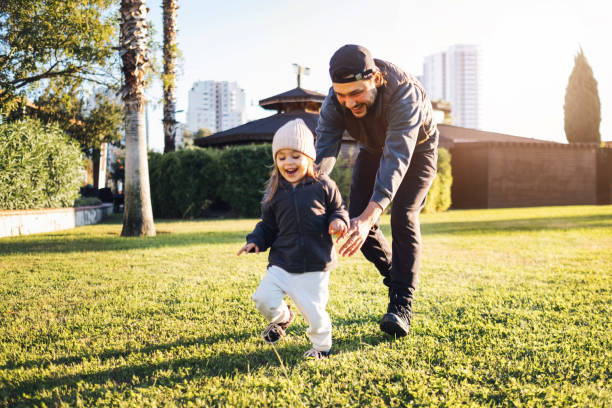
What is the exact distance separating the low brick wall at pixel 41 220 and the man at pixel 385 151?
9.13m

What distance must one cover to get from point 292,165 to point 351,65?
71cm

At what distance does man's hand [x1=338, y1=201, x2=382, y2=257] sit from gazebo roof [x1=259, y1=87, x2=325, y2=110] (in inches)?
727

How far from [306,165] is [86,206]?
41.7 ft

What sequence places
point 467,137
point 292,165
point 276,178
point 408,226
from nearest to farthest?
point 292,165 < point 276,178 < point 408,226 < point 467,137

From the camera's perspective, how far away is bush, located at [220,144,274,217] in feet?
51.8

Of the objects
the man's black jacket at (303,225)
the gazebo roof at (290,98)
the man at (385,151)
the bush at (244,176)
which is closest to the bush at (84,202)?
the bush at (244,176)

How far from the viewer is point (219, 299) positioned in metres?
4.20

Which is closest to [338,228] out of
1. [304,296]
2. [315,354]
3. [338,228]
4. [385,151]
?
[338,228]

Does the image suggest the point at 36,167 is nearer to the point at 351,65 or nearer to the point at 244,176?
the point at 244,176

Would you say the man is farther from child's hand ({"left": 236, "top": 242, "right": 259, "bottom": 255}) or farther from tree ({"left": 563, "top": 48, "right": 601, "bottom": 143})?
tree ({"left": 563, "top": 48, "right": 601, "bottom": 143})

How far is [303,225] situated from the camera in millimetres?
2834

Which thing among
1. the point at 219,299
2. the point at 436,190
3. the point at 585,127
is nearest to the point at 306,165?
the point at 219,299

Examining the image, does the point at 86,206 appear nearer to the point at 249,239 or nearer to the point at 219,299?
the point at 219,299

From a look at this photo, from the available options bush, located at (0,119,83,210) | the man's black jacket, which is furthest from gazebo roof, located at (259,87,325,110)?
the man's black jacket
